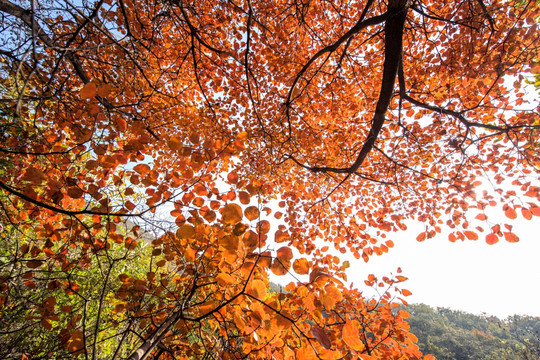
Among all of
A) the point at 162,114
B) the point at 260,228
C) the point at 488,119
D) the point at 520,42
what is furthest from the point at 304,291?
the point at 488,119

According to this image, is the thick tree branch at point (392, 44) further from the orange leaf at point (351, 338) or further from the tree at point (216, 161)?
the orange leaf at point (351, 338)

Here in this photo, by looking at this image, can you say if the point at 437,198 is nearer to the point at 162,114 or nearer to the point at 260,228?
the point at 260,228

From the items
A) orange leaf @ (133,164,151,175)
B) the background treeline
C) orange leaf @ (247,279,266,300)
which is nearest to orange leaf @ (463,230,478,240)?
orange leaf @ (247,279,266,300)

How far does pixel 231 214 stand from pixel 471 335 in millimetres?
71770

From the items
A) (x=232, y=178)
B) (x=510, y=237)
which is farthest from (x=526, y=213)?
(x=232, y=178)

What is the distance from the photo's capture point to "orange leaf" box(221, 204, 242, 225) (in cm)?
157

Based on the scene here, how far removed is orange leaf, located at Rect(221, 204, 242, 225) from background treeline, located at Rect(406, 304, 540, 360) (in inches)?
1616

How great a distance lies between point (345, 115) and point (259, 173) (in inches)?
132

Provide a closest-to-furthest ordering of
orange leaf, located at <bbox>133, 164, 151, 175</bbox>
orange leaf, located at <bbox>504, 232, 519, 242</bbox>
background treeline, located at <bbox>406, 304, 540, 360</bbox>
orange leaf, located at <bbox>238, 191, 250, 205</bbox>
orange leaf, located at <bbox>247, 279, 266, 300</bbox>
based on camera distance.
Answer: orange leaf, located at <bbox>247, 279, 266, 300</bbox>
orange leaf, located at <bbox>238, 191, 250, 205</bbox>
orange leaf, located at <bbox>133, 164, 151, 175</bbox>
orange leaf, located at <bbox>504, 232, 519, 242</bbox>
background treeline, located at <bbox>406, 304, 540, 360</bbox>

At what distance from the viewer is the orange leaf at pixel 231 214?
157cm

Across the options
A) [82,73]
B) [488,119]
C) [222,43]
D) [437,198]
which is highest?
[222,43]

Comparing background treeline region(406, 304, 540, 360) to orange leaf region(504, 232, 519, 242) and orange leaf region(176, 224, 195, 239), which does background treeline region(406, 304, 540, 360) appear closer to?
orange leaf region(504, 232, 519, 242)

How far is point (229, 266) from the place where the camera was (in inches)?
88.2

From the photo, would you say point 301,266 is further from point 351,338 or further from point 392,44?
point 392,44
